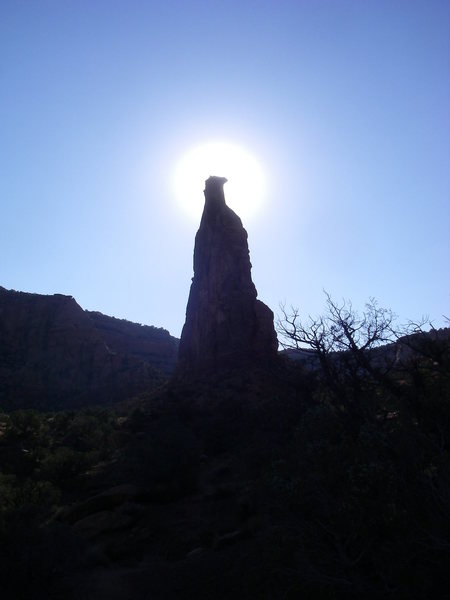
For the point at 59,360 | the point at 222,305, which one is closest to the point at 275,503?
the point at 222,305

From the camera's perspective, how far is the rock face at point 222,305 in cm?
3756

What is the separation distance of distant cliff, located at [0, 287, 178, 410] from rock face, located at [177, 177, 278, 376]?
12.3 m

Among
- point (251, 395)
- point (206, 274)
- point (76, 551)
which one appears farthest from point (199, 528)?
point (206, 274)

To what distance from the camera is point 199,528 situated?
43.1 ft

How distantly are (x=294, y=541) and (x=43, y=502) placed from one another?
10023 mm

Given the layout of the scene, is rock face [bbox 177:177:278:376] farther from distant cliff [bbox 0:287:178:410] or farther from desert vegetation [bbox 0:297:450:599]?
desert vegetation [bbox 0:297:450:599]

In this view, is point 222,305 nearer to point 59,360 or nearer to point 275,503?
point 59,360

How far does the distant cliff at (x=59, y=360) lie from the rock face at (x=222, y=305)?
40.4ft

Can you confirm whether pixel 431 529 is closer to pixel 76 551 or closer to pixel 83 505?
pixel 76 551

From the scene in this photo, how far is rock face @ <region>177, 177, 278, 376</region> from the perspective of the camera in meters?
37.6

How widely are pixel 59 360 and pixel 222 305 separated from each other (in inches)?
1146

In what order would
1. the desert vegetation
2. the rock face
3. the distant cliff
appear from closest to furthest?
the desert vegetation → the rock face → the distant cliff

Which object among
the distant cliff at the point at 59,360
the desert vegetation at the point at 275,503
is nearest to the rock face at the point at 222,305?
the distant cliff at the point at 59,360

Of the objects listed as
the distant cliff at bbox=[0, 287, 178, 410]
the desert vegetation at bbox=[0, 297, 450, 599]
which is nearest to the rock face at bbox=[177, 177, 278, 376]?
the distant cliff at bbox=[0, 287, 178, 410]
